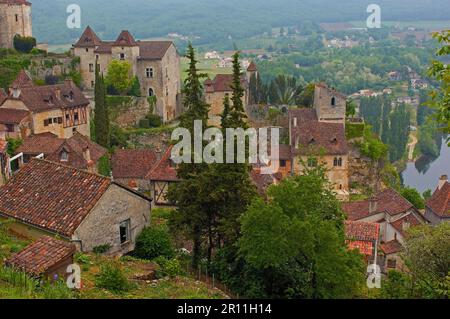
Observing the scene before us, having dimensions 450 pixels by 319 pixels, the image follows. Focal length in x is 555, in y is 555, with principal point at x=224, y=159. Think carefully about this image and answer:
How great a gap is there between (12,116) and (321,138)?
25198mm

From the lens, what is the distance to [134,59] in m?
58.7

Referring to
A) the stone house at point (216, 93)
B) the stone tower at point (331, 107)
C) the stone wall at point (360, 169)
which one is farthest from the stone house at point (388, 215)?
the stone house at point (216, 93)

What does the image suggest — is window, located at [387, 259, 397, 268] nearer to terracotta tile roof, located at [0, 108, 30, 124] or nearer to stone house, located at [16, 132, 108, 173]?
stone house, located at [16, 132, 108, 173]

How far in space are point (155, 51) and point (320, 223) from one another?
148 ft

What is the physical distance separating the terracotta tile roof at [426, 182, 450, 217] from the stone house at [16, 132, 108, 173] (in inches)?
1008

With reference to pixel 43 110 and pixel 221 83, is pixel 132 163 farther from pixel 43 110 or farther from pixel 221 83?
pixel 221 83

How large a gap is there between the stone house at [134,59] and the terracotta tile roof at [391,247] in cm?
3099

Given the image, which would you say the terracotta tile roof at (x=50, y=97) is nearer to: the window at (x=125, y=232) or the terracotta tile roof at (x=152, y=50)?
the terracotta tile roof at (x=152, y=50)

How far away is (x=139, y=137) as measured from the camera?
55281 mm

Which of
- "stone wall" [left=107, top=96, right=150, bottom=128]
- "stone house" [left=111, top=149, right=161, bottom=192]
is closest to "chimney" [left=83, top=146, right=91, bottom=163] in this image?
"stone house" [left=111, top=149, right=161, bottom=192]

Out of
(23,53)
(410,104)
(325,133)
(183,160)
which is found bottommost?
(410,104)
